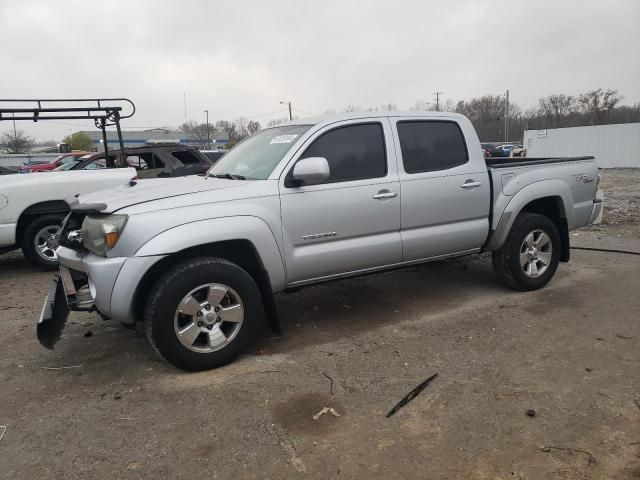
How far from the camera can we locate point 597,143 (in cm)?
2942

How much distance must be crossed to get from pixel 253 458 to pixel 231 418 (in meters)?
0.43

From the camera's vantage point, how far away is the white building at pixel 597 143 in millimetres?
27562

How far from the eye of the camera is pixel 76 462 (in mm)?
2732

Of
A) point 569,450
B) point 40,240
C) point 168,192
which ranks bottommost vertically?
point 569,450

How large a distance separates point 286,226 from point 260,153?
906mm

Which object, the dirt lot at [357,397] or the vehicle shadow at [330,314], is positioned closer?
the dirt lot at [357,397]

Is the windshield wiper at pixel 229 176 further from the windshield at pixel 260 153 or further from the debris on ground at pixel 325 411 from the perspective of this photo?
the debris on ground at pixel 325 411

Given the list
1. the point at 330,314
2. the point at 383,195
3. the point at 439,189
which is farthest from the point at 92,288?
the point at 439,189

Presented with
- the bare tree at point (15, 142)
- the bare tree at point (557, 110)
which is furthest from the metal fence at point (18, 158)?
the bare tree at point (557, 110)

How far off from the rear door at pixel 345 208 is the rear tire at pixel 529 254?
138cm

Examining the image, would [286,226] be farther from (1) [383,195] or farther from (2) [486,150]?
(2) [486,150]

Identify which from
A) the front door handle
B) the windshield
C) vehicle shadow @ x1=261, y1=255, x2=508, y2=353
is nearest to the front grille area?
the windshield

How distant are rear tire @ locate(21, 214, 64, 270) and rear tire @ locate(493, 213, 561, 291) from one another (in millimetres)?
5588

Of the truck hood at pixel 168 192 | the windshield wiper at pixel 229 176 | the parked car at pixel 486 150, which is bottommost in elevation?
the truck hood at pixel 168 192
